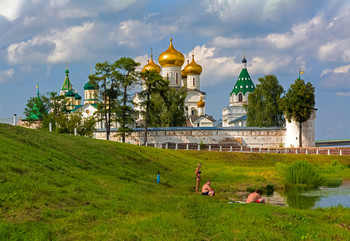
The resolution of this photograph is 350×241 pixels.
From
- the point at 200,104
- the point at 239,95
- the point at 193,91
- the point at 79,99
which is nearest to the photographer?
the point at 200,104

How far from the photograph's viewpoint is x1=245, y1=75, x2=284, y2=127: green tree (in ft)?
186

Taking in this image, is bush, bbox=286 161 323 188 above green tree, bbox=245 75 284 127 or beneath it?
beneath

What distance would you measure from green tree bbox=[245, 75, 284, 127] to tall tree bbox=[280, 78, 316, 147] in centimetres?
766

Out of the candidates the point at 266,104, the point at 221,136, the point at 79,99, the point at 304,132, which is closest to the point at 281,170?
the point at 304,132

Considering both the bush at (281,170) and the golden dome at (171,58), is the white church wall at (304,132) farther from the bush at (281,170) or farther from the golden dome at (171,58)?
the golden dome at (171,58)

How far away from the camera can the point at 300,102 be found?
158 ft

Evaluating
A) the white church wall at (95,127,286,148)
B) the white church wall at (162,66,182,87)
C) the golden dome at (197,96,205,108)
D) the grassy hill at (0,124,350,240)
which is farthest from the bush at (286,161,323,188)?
the white church wall at (162,66,182,87)

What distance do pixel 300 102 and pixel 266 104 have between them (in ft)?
32.2

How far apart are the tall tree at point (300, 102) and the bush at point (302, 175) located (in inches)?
945

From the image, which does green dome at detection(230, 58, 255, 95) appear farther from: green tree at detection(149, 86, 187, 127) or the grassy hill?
the grassy hill

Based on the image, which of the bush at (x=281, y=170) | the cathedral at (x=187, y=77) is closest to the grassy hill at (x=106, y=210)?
the bush at (x=281, y=170)

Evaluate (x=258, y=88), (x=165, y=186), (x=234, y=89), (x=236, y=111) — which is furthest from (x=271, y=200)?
(x=234, y=89)

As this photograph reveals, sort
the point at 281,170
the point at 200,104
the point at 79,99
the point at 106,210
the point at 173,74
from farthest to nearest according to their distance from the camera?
1. the point at 79,99
2. the point at 173,74
3. the point at 200,104
4. the point at 281,170
5. the point at 106,210

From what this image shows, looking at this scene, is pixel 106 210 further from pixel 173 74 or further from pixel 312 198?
pixel 173 74
